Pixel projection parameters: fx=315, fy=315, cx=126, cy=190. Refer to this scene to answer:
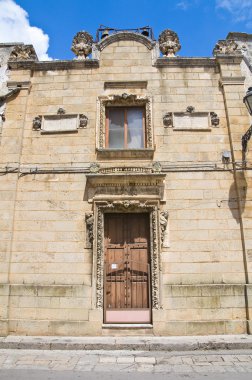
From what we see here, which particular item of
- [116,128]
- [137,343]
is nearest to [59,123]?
[116,128]

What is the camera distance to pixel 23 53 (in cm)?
975

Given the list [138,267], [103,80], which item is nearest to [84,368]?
[138,267]

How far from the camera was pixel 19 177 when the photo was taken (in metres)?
8.65

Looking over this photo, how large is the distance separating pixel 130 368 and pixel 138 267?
275 cm

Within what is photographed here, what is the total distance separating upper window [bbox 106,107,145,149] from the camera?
9.05 meters

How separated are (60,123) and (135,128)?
2.18 metres

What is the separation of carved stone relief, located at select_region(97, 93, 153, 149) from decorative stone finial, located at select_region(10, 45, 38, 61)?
265 centimetres

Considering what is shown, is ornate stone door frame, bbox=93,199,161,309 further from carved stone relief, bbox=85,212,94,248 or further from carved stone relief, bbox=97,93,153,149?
carved stone relief, bbox=97,93,153,149

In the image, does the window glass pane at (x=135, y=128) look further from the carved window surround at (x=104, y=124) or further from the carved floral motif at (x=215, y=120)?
the carved floral motif at (x=215, y=120)

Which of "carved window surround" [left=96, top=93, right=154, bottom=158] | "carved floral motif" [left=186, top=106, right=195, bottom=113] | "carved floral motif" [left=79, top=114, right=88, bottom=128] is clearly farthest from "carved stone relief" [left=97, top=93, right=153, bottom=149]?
"carved floral motif" [left=186, top=106, right=195, bottom=113]

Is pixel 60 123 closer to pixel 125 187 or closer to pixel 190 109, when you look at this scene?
pixel 125 187

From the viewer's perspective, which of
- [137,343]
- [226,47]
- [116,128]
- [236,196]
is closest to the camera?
[137,343]

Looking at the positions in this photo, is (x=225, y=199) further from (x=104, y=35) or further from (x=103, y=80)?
(x=104, y=35)

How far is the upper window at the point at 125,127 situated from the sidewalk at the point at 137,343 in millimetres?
4984
